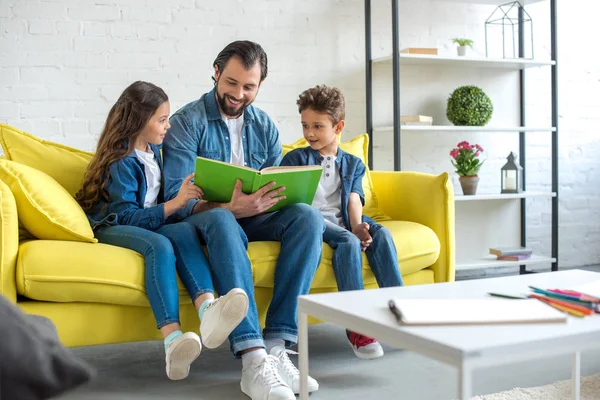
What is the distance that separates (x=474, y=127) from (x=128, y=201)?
2.13 metres

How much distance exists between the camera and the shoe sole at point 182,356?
2.09 metres

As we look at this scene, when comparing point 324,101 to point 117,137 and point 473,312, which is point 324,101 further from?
point 473,312

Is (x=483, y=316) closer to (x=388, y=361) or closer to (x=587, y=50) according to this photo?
(x=388, y=361)

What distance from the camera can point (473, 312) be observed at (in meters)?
1.44

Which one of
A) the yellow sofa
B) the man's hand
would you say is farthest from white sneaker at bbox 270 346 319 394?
the man's hand

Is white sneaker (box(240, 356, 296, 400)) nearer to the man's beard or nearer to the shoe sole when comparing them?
the shoe sole

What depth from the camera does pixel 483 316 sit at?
1403mm

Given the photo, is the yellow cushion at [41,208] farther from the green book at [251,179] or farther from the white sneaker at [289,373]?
the white sneaker at [289,373]

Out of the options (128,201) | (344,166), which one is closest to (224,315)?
(128,201)

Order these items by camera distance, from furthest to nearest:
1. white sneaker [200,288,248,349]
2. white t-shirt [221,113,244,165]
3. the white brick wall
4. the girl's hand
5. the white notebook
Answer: the white brick wall, white t-shirt [221,113,244,165], the girl's hand, white sneaker [200,288,248,349], the white notebook

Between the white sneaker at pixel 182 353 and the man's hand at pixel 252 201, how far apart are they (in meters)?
0.48

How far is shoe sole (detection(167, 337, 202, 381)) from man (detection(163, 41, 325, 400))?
13 cm

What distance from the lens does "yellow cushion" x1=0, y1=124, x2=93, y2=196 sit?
8.72 feet

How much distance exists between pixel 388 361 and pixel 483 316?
1221 mm
